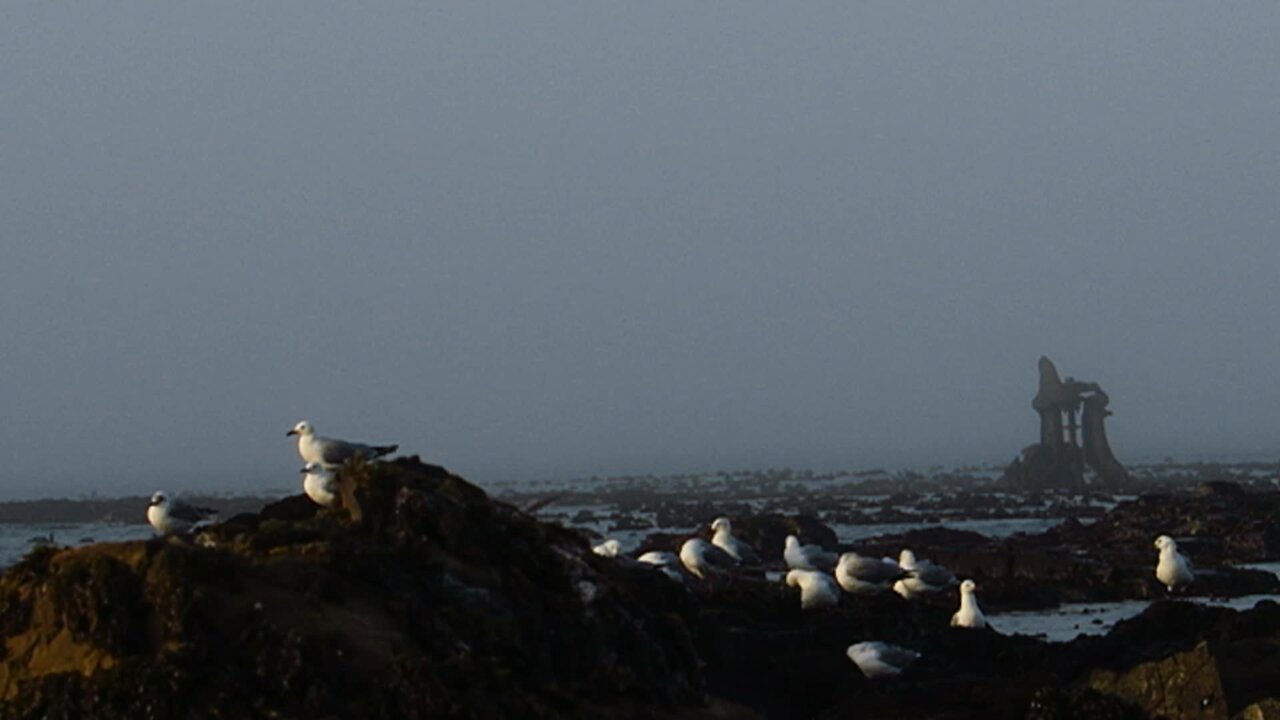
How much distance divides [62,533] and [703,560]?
128 feet

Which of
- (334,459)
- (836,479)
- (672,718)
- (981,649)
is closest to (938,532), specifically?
(981,649)

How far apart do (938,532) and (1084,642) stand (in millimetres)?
27307

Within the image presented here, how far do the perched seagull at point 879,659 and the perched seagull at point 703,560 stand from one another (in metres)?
8.74

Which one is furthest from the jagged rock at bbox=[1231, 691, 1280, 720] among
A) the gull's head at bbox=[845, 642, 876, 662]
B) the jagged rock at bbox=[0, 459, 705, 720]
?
the gull's head at bbox=[845, 642, 876, 662]

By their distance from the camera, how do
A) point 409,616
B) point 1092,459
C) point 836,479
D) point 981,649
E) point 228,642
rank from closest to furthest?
point 228,642 < point 409,616 < point 981,649 < point 1092,459 < point 836,479

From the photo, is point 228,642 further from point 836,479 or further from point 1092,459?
point 836,479

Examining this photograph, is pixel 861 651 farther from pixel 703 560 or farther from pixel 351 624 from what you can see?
pixel 703 560

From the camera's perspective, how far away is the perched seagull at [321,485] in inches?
720

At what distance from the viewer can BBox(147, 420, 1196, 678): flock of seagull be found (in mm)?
20328

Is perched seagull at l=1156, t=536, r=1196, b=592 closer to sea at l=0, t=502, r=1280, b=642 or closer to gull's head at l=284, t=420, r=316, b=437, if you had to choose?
sea at l=0, t=502, r=1280, b=642

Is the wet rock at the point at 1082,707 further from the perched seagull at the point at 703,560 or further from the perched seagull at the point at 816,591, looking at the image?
the perched seagull at the point at 703,560

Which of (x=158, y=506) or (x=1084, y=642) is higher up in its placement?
(x=158, y=506)

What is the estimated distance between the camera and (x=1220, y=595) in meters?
32.2

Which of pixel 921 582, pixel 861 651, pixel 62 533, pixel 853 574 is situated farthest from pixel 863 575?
pixel 62 533
